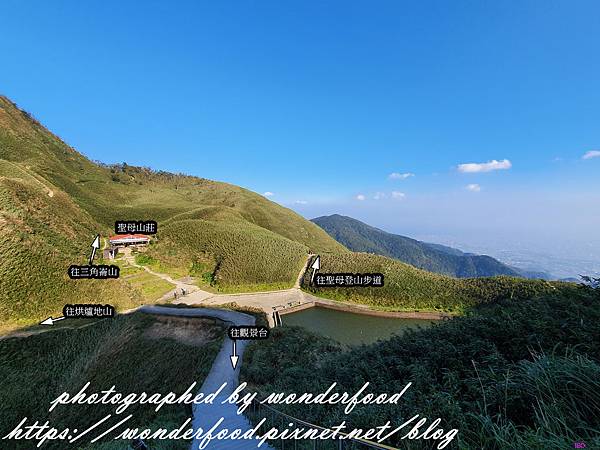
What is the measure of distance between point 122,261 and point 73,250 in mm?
5911

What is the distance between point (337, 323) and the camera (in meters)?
19.2

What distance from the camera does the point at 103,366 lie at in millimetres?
13133

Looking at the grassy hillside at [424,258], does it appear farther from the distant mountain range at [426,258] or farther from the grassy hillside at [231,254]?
the grassy hillside at [231,254]

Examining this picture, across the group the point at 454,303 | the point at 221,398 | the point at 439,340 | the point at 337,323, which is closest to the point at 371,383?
the point at 439,340

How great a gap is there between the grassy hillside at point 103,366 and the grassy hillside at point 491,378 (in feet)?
11.8

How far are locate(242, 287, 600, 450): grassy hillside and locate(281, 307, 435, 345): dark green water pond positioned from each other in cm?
722

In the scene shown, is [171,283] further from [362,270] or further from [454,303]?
[454,303]

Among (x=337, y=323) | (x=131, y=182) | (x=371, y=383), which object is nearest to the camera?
(x=371, y=383)

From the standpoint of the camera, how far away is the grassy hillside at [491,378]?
2980mm

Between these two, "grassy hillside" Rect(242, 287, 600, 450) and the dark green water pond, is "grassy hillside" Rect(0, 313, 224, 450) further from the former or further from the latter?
the dark green water pond

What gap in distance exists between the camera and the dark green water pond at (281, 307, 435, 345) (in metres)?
16.9

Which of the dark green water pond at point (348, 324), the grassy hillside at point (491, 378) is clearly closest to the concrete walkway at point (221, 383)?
the grassy hillside at point (491, 378)

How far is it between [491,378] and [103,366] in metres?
15.8


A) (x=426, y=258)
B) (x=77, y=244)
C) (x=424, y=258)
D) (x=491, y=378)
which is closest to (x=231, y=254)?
(x=77, y=244)
